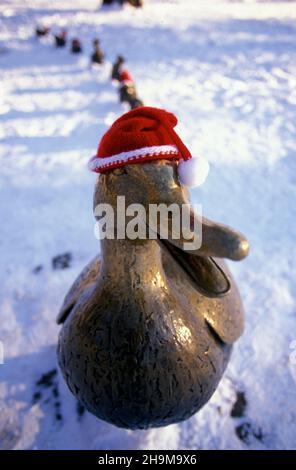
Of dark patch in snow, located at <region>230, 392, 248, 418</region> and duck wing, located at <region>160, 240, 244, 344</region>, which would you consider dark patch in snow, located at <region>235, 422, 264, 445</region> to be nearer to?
dark patch in snow, located at <region>230, 392, 248, 418</region>

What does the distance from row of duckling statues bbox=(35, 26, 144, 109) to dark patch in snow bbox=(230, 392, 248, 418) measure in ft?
7.43

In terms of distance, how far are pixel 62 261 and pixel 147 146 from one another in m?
1.44

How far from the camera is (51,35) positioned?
5617 millimetres

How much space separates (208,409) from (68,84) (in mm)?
3763

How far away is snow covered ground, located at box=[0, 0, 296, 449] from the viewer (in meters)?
1.41

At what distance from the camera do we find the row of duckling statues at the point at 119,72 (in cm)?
331

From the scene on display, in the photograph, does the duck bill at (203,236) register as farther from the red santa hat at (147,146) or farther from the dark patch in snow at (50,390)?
the dark patch in snow at (50,390)

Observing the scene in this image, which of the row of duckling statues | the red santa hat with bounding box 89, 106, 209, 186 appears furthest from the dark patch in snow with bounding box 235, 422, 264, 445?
the row of duckling statues

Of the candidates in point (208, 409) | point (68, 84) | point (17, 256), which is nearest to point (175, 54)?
point (68, 84)

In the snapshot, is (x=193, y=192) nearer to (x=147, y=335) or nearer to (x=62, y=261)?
(x=62, y=261)

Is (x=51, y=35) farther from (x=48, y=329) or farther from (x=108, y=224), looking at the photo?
(x=108, y=224)

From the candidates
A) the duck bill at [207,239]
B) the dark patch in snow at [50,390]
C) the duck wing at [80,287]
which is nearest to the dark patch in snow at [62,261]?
the dark patch in snow at [50,390]

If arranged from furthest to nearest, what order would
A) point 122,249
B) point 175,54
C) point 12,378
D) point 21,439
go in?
point 175,54
point 12,378
point 21,439
point 122,249

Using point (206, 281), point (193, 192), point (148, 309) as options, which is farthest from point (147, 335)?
point (193, 192)
